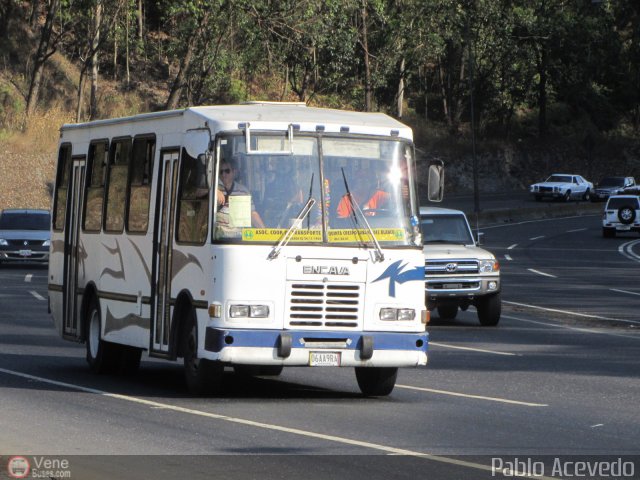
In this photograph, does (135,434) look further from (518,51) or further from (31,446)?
(518,51)

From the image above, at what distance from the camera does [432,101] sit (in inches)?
4109

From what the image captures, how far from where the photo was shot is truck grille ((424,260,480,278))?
23484 millimetres

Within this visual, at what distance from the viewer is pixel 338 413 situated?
12.5 meters

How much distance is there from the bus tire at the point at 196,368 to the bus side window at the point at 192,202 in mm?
754

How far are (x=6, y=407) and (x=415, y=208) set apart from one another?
4340 millimetres

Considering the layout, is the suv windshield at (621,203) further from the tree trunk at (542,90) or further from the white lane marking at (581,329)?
the tree trunk at (542,90)

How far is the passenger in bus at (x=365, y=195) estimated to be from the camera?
44.4ft

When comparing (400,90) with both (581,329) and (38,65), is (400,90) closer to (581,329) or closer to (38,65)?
(38,65)

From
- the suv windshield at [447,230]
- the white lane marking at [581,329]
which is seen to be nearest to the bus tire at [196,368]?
the white lane marking at [581,329]

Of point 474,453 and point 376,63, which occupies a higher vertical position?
point 376,63

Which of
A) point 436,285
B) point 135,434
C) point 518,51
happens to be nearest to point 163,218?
point 135,434

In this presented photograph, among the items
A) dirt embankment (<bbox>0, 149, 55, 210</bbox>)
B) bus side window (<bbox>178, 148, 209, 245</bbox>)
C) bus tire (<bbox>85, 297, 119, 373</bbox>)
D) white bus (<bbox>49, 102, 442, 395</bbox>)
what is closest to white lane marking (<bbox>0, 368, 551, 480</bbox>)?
white bus (<bbox>49, 102, 442, 395</bbox>)

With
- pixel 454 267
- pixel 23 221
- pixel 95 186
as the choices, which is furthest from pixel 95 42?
pixel 95 186

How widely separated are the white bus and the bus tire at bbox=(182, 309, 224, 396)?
0.7 inches
